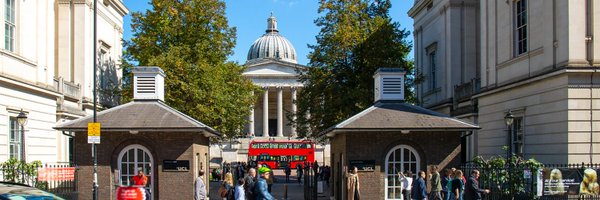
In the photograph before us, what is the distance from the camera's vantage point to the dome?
455 feet

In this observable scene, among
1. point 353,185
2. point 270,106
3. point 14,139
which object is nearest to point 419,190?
point 353,185

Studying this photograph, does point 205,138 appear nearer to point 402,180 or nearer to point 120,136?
point 120,136

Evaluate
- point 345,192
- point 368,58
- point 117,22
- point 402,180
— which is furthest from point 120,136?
point 117,22

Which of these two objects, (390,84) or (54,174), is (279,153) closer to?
(390,84)

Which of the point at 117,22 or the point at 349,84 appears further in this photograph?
the point at 117,22

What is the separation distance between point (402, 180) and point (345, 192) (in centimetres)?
214

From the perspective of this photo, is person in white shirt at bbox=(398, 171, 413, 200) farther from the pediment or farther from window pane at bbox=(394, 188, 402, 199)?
the pediment

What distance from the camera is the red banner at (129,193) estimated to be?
16.3 meters

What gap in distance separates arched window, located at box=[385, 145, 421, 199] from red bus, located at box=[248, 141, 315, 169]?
3891 centimetres

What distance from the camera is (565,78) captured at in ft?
71.2

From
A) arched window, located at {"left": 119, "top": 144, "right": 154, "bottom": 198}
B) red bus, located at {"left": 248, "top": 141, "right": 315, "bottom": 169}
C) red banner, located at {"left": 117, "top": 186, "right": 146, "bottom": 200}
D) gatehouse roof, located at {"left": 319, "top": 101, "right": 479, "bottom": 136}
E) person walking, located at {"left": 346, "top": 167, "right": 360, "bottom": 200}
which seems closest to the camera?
red banner, located at {"left": 117, "top": 186, "right": 146, "bottom": 200}

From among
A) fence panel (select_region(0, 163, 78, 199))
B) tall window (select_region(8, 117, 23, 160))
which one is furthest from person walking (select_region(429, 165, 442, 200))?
tall window (select_region(8, 117, 23, 160))

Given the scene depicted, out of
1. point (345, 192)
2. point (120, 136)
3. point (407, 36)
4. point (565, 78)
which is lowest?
point (345, 192)

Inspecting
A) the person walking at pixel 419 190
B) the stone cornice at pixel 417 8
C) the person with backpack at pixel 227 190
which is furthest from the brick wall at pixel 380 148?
the stone cornice at pixel 417 8
